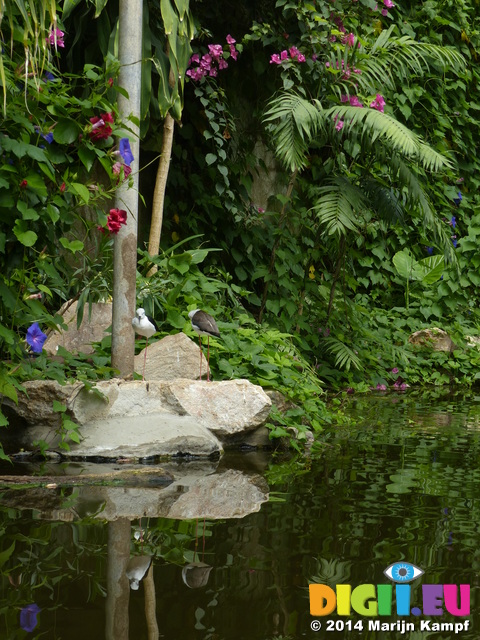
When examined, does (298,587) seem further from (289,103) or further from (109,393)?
(289,103)

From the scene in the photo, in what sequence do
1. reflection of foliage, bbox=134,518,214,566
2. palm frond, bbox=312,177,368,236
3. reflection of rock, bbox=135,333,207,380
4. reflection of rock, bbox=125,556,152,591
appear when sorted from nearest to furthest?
reflection of rock, bbox=125,556,152,591, reflection of foliage, bbox=134,518,214,566, reflection of rock, bbox=135,333,207,380, palm frond, bbox=312,177,368,236

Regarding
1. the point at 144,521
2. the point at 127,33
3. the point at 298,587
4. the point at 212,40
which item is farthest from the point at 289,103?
the point at 298,587

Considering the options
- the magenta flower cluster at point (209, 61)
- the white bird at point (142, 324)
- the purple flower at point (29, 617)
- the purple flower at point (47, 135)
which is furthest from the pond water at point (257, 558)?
the magenta flower cluster at point (209, 61)

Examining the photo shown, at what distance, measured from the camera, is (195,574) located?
2.34 meters

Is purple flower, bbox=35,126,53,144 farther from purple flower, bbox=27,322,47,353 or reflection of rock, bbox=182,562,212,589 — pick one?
reflection of rock, bbox=182,562,212,589

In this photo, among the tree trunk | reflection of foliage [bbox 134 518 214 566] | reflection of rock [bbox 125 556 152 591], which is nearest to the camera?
reflection of rock [bbox 125 556 152 591]

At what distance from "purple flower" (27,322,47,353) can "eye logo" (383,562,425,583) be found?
80.4 inches

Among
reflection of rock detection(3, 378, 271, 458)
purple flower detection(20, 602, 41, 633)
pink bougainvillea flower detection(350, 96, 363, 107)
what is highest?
pink bougainvillea flower detection(350, 96, 363, 107)

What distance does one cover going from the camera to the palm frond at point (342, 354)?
6656 mm

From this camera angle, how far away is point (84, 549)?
8.33ft

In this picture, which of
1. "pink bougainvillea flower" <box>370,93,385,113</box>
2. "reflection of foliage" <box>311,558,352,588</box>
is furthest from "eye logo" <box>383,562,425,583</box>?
"pink bougainvillea flower" <box>370,93,385,113</box>

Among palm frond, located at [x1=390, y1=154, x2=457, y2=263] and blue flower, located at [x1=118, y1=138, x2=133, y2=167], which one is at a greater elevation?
palm frond, located at [x1=390, y1=154, x2=457, y2=263]

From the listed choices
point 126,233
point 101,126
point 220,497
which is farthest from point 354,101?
point 220,497

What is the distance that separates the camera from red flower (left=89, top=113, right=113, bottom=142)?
11.7 ft
